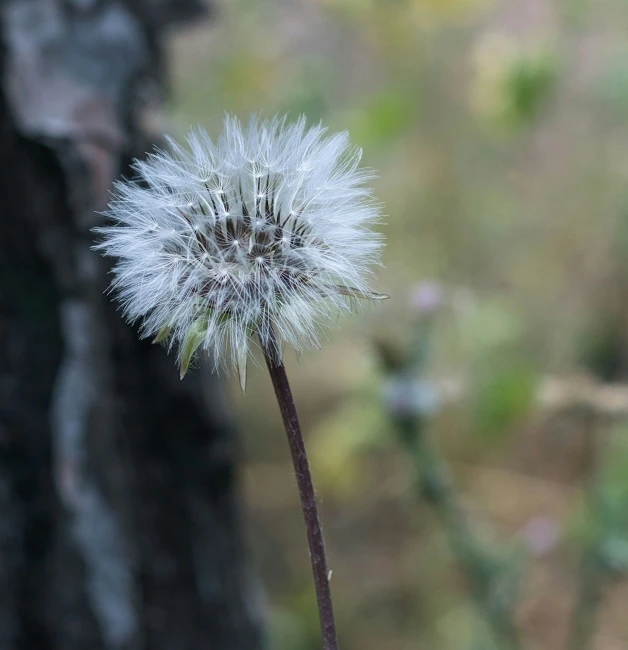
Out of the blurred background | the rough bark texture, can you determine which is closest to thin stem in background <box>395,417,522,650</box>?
the blurred background

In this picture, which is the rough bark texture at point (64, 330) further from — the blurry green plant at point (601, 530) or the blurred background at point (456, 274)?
the blurry green plant at point (601, 530)

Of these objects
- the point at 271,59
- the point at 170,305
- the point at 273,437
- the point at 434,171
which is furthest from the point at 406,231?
the point at 170,305

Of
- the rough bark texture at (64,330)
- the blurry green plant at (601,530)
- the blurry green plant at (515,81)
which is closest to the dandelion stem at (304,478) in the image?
the rough bark texture at (64,330)

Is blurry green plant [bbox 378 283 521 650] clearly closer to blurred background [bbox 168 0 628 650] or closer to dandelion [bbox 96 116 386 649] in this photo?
blurred background [bbox 168 0 628 650]

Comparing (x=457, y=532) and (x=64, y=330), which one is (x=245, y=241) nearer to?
(x=64, y=330)

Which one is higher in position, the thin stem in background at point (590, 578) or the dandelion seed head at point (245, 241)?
the dandelion seed head at point (245, 241)

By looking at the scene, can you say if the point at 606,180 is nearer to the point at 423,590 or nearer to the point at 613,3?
the point at 613,3
